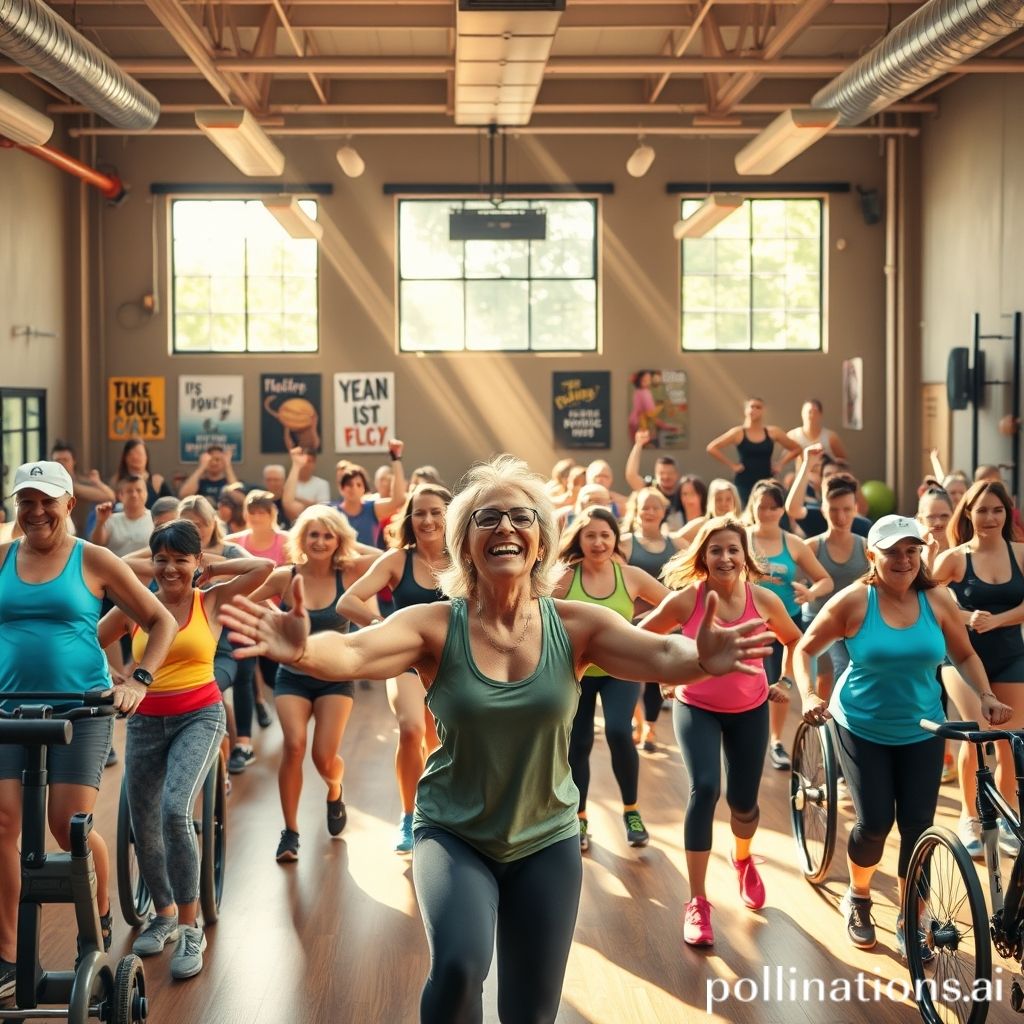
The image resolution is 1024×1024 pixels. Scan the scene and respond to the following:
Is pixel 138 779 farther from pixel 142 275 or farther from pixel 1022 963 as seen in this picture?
pixel 142 275

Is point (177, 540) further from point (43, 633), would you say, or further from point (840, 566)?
point (840, 566)

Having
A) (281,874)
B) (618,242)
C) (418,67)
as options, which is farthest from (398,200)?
(281,874)

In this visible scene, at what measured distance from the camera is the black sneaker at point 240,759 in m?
7.82

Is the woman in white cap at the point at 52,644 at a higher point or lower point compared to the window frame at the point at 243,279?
lower

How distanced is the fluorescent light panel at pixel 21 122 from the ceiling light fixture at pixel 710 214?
5.75 metres

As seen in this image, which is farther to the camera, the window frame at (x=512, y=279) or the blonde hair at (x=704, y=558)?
the window frame at (x=512, y=279)

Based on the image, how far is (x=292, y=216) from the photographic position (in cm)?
1267

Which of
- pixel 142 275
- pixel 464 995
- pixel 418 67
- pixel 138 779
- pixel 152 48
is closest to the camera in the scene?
pixel 464 995

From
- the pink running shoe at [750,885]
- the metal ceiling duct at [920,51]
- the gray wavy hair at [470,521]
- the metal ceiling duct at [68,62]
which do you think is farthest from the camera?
the metal ceiling duct at [68,62]

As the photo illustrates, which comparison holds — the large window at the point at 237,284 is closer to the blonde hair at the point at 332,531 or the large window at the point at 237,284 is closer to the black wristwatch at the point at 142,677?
the blonde hair at the point at 332,531

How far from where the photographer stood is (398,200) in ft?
51.5

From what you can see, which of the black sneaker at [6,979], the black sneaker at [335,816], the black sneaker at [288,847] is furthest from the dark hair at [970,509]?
the black sneaker at [6,979]

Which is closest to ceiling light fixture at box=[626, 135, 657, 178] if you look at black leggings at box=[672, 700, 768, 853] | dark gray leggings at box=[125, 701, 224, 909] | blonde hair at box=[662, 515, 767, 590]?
blonde hair at box=[662, 515, 767, 590]

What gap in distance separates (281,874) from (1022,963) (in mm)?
3252
